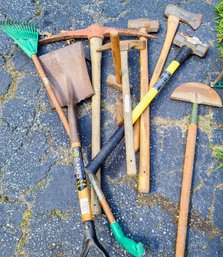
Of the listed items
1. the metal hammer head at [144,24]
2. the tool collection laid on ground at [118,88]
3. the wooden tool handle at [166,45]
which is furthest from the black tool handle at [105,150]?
the metal hammer head at [144,24]

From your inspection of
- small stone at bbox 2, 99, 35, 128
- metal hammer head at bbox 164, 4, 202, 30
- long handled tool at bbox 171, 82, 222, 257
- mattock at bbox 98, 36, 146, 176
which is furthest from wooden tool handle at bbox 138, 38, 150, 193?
small stone at bbox 2, 99, 35, 128

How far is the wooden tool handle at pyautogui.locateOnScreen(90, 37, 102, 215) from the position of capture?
2.57m

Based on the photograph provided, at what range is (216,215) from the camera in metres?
2.65

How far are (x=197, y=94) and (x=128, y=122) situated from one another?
2.22ft

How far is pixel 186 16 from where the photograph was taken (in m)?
3.42

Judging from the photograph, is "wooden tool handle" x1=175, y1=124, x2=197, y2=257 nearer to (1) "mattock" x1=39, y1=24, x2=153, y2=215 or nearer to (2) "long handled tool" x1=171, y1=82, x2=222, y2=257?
(2) "long handled tool" x1=171, y1=82, x2=222, y2=257

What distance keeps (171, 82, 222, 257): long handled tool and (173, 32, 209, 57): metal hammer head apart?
1.22ft

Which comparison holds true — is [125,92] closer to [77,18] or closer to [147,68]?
[147,68]

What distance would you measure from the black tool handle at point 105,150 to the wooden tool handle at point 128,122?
2.5 inches

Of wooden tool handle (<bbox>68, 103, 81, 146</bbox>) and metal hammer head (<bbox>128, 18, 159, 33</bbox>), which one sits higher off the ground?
metal hammer head (<bbox>128, 18, 159, 33</bbox>)

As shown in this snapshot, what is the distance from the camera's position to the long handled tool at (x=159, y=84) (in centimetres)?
261

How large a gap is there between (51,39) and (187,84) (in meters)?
1.30

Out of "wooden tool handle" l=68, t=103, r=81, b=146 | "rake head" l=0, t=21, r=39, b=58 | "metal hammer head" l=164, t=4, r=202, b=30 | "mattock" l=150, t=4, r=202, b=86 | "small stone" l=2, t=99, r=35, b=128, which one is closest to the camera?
"wooden tool handle" l=68, t=103, r=81, b=146

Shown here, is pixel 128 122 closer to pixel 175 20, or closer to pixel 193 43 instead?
pixel 193 43
